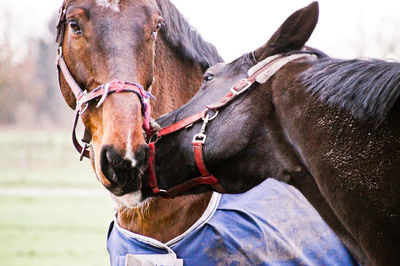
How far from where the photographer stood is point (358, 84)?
2.31 meters

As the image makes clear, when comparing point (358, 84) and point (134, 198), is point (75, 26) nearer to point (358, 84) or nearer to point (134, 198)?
point (134, 198)

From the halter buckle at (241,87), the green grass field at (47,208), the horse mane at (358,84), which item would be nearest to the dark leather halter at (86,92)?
the halter buckle at (241,87)

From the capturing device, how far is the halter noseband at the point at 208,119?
2.62 meters

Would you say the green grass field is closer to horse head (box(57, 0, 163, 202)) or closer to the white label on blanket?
the white label on blanket

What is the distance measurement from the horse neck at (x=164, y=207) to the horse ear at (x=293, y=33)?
904 millimetres

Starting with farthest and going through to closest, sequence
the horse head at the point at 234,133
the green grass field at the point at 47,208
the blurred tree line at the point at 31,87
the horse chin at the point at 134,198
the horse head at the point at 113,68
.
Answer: the blurred tree line at the point at 31,87 → the green grass field at the point at 47,208 → the horse chin at the point at 134,198 → the horse head at the point at 113,68 → the horse head at the point at 234,133

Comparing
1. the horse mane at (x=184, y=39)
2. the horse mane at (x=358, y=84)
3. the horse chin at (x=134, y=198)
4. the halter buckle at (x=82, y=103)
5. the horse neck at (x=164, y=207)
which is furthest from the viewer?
the horse mane at (x=184, y=39)

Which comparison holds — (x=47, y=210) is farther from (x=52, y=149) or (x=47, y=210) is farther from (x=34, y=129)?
(x=34, y=129)

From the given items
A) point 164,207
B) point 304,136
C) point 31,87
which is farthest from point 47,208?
point 31,87

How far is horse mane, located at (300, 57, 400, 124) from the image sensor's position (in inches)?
86.2

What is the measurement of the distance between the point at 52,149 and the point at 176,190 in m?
24.4

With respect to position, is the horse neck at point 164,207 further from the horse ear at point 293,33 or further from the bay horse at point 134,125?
the horse ear at point 293,33

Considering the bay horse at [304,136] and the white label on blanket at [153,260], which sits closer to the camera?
the bay horse at [304,136]

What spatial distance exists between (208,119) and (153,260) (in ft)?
3.01
